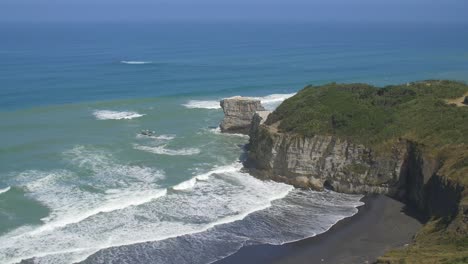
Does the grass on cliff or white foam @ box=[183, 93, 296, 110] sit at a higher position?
the grass on cliff

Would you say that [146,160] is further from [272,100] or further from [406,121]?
[272,100]

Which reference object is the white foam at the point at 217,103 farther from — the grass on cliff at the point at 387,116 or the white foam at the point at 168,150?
the grass on cliff at the point at 387,116

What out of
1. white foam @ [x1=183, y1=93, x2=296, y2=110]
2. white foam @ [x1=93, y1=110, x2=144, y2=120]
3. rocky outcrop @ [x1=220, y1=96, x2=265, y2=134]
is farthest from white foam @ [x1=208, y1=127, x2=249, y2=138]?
white foam @ [x1=93, y1=110, x2=144, y2=120]

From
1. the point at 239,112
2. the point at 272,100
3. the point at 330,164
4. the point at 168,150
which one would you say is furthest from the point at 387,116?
the point at 272,100

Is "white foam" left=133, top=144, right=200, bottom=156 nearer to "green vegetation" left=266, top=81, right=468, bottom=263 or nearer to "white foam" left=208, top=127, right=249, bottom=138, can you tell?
"white foam" left=208, top=127, right=249, bottom=138

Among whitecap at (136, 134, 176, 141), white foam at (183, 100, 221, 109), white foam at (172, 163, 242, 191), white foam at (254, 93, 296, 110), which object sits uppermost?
white foam at (254, 93, 296, 110)

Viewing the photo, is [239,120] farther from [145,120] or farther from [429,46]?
[429,46]

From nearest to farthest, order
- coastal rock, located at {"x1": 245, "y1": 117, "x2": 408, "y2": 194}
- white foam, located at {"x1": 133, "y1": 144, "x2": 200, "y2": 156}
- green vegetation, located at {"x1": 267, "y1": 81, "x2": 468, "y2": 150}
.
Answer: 1. coastal rock, located at {"x1": 245, "y1": 117, "x2": 408, "y2": 194}
2. green vegetation, located at {"x1": 267, "y1": 81, "x2": 468, "y2": 150}
3. white foam, located at {"x1": 133, "y1": 144, "x2": 200, "y2": 156}
